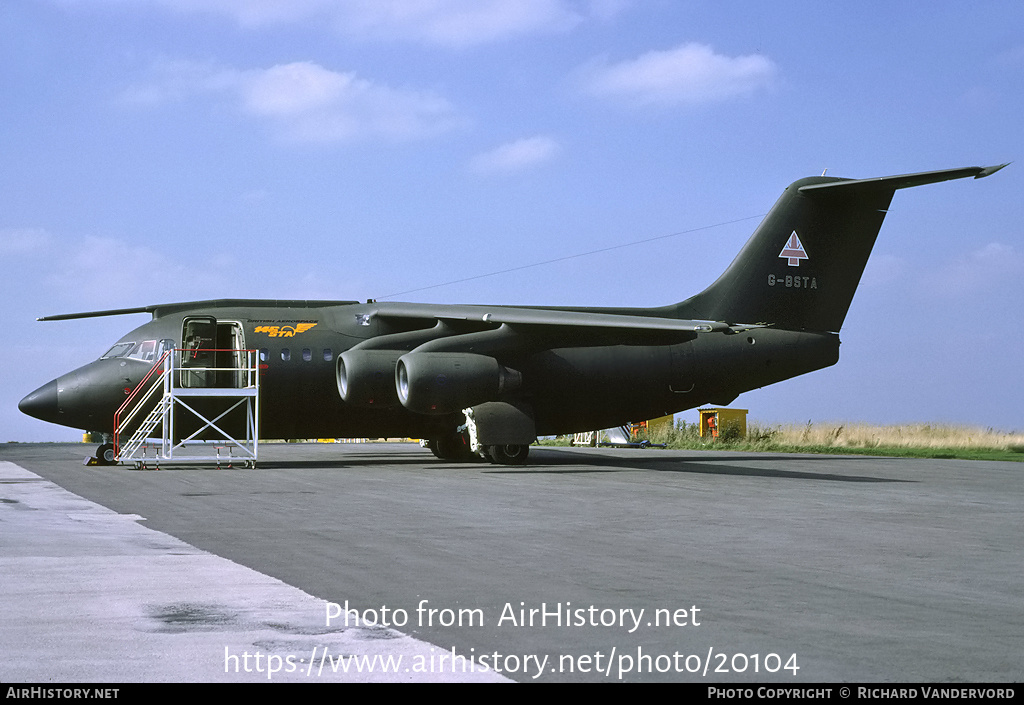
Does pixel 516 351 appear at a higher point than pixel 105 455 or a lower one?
higher

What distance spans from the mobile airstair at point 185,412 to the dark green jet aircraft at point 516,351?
13.2 inches

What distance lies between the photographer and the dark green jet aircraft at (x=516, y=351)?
25.5m

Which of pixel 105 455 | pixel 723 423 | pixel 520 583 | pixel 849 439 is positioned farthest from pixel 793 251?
pixel 520 583

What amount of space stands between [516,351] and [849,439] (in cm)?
2039

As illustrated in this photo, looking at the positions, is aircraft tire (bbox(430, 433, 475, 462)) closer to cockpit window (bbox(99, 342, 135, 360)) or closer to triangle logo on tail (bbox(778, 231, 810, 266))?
cockpit window (bbox(99, 342, 135, 360))

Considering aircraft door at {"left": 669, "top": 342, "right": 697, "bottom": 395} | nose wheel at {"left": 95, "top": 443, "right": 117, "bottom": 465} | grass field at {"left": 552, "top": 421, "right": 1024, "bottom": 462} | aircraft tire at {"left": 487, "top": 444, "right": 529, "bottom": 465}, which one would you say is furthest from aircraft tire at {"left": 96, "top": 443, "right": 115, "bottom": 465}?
grass field at {"left": 552, "top": 421, "right": 1024, "bottom": 462}

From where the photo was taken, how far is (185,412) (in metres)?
26.5

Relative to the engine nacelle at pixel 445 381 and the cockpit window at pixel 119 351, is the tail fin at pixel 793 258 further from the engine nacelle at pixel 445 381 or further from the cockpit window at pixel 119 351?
the cockpit window at pixel 119 351

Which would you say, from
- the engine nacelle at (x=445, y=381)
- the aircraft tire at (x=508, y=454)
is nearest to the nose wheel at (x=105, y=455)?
the engine nacelle at (x=445, y=381)

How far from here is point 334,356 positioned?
87.2 feet

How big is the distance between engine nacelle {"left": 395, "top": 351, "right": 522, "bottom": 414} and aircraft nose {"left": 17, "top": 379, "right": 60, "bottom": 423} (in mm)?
8003

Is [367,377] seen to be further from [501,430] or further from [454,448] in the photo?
[454,448]

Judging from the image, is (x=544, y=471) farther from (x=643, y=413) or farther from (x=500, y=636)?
(x=500, y=636)

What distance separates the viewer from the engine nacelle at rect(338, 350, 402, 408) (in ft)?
83.2
